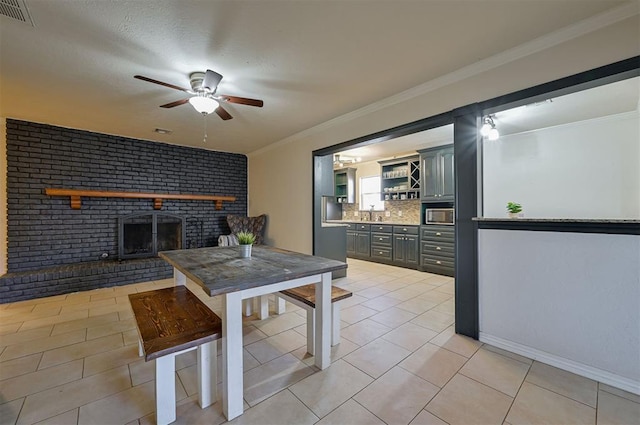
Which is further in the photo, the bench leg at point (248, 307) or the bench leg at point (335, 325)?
the bench leg at point (248, 307)

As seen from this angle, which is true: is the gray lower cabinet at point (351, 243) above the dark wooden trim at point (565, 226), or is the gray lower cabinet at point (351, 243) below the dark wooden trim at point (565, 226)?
below

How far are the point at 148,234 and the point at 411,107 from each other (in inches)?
190

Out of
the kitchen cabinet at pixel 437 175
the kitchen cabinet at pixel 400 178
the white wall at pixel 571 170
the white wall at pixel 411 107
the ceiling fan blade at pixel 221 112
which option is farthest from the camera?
the kitchen cabinet at pixel 400 178

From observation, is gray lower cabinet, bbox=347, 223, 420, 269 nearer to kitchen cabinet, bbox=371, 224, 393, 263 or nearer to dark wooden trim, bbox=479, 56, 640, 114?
kitchen cabinet, bbox=371, 224, 393, 263

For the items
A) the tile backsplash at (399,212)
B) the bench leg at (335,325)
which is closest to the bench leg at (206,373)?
the bench leg at (335,325)

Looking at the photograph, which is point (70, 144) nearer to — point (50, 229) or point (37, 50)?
point (50, 229)

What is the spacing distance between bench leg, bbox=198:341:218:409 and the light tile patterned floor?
54 millimetres

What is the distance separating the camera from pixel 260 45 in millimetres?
2061

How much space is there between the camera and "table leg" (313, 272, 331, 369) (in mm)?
1949

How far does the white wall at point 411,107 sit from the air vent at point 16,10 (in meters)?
2.95

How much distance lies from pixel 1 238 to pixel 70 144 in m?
1.58

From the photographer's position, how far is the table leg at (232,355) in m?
1.50

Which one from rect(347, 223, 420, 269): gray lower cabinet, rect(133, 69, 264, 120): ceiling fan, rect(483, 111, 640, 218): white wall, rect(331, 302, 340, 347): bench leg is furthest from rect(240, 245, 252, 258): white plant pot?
rect(347, 223, 420, 269): gray lower cabinet

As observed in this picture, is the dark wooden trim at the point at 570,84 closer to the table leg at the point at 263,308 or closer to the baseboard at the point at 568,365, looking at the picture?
the baseboard at the point at 568,365
